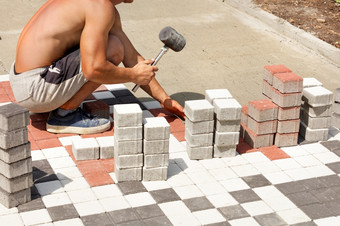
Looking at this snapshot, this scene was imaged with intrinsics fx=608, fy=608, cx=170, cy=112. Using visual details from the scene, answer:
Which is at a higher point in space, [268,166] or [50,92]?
[50,92]

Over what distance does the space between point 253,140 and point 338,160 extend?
31.3 inches

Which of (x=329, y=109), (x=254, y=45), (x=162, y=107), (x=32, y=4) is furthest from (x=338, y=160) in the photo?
(x=32, y=4)

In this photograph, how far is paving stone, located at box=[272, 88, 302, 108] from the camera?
5602mm

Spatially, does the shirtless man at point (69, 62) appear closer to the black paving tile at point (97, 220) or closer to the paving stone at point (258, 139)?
the paving stone at point (258, 139)

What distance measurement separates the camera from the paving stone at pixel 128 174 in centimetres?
503

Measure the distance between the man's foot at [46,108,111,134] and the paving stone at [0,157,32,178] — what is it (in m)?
1.28

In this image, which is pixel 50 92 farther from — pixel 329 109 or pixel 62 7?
pixel 329 109

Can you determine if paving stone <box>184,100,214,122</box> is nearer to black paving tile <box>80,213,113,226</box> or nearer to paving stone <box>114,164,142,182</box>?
paving stone <box>114,164,142,182</box>

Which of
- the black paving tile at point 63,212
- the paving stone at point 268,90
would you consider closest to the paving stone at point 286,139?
the paving stone at point 268,90

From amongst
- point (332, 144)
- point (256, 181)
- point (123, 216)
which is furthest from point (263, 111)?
point (123, 216)

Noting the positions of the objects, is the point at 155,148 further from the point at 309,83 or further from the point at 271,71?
the point at 309,83

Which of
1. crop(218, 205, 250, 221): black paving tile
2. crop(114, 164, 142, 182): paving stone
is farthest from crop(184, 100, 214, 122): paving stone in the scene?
crop(218, 205, 250, 221): black paving tile

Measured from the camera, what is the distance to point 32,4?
388 inches

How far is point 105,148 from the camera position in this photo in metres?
5.35
